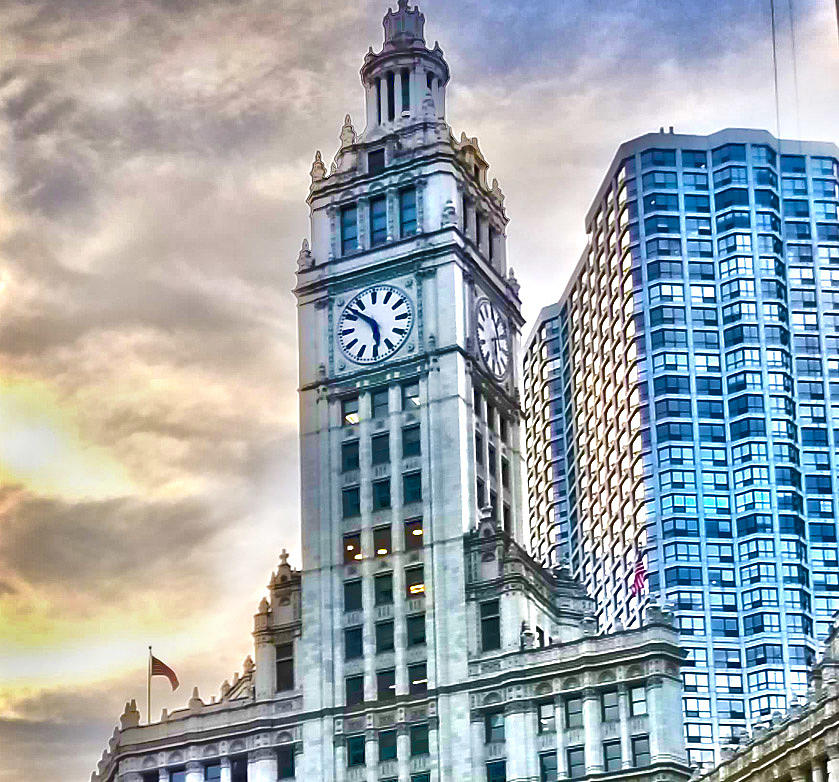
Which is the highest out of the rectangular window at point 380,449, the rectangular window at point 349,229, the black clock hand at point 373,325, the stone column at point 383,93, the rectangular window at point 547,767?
the stone column at point 383,93

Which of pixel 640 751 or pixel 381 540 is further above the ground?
pixel 381 540

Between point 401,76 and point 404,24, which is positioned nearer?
point 401,76

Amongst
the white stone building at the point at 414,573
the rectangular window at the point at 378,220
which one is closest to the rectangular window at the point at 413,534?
the white stone building at the point at 414,573

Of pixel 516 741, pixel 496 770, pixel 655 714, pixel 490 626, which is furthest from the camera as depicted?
pixel 490 626

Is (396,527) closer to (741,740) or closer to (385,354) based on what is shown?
(385,354)

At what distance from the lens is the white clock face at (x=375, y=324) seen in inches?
6471

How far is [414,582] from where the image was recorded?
157125 millimetres

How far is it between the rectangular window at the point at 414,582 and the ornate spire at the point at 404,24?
4702cm

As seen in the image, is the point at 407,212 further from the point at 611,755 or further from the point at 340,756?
the point at 611,755

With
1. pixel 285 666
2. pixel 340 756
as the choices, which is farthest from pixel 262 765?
pixel 285 666

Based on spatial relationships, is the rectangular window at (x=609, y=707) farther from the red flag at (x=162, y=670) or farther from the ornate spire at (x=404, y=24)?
the ornate spire at (x=404, y=24)

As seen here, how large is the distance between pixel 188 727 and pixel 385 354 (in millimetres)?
31714

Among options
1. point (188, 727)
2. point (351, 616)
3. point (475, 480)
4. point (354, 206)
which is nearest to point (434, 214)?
point (354, 206)

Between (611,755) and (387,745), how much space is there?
60.0ft
